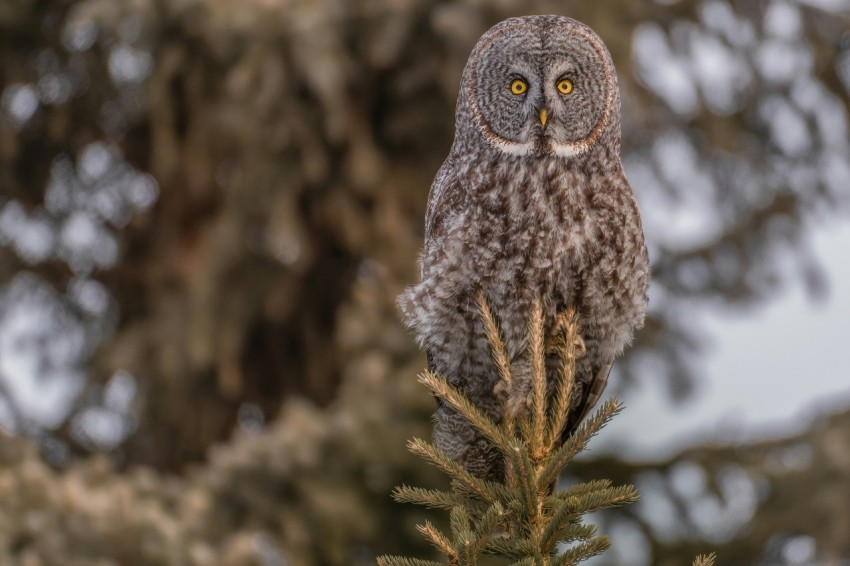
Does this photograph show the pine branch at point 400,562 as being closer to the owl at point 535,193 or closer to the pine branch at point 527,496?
the pine branch at point 527,496

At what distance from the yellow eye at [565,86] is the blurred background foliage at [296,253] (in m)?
2.70

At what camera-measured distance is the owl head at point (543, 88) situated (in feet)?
6.07

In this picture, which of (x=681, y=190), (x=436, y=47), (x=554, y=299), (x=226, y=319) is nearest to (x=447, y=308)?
(x=554, y=299)

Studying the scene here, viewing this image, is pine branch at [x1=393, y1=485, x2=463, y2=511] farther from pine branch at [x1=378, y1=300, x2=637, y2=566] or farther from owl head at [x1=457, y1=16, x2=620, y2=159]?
owl head at [x1=457, y1=16, x2=620, y2=159]

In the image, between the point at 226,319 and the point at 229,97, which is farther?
the point at 226,319

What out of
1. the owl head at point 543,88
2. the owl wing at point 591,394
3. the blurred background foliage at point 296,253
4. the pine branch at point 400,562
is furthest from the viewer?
the blurred background foliage at point 296,253

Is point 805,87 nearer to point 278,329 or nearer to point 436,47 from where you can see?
point 436,47

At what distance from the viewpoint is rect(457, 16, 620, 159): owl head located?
185 cm

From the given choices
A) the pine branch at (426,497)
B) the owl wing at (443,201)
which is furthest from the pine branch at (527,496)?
the owl wing at (443,201)

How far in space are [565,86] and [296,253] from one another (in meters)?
3.69

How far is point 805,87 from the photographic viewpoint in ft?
21.9

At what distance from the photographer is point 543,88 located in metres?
1.88

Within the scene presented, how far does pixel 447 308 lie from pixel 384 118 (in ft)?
11.2

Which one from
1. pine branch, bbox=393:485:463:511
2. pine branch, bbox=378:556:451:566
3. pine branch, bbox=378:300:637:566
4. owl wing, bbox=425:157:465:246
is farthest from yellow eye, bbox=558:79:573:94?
pine branch, bbox=378:556:451:566
